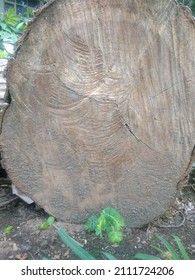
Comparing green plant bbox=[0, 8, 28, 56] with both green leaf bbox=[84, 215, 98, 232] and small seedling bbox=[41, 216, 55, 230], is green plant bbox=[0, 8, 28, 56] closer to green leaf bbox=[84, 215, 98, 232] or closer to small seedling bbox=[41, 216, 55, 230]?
small seedling bbox=[41, 216, 55, 230]

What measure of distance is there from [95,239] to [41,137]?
0.55 m

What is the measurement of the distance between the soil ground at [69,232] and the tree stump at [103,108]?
9 centimetres

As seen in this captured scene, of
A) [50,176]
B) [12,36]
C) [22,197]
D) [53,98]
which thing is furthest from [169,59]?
[12,36]

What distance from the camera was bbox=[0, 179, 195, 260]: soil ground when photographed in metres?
1.61

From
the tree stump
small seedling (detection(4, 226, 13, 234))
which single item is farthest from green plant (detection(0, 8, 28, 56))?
small seedling (detection(4, 226, 13, 234))

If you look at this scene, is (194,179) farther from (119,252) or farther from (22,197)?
(22,197)

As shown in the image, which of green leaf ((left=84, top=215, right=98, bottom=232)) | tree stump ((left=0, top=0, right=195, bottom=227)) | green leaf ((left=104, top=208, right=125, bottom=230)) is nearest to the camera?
tree stump ((left=0, top=0, right=195, bottom=227))

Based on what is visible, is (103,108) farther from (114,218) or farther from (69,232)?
(69,232)

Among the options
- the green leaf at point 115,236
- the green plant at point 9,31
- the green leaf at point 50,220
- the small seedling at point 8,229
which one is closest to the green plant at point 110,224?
the green leaf at point 115,236

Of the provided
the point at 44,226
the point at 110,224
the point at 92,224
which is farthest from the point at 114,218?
the point at 44,226

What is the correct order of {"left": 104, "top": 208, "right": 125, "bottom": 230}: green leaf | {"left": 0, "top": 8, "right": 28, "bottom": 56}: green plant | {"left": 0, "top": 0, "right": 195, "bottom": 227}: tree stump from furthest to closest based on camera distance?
{"left": 0, "top": 8, "right": 28, "bottom": 56}: green plant → {"left": 104, "top": 208, "right": 125, "bottom": 230}: green leaf → {"left": 0, "top": 0, "right": 195, "bottom": 227}: tree stump

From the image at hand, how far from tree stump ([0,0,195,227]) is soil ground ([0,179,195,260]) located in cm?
9

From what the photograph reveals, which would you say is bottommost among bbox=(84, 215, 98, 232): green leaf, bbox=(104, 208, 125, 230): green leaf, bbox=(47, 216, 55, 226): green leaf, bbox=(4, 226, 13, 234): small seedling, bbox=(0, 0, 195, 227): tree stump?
bbox=(4, 226, 13, 234): small seedling

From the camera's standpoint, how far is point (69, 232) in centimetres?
172
